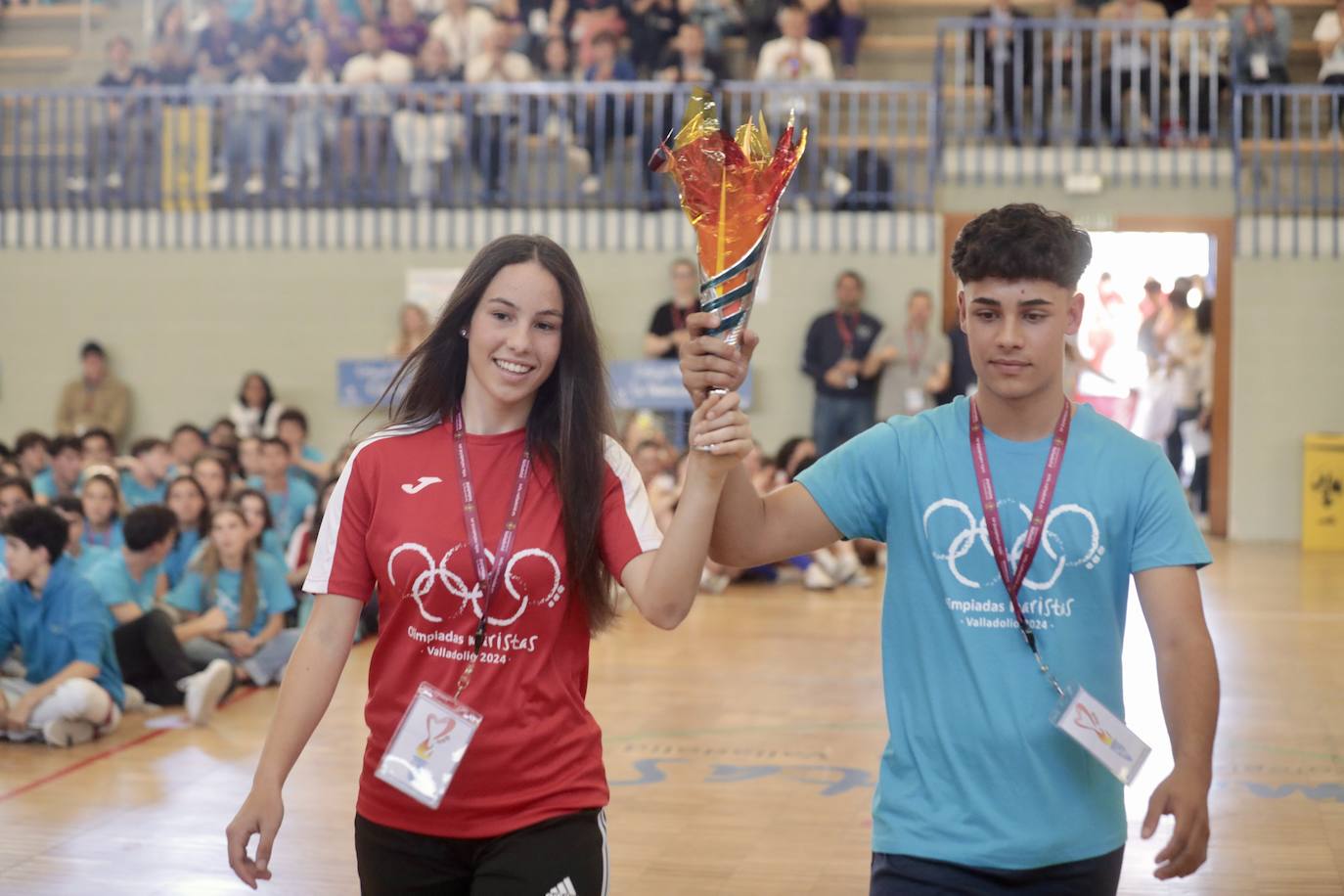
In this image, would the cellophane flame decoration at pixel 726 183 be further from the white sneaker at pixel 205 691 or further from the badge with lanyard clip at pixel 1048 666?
the white sneaker at pixel 205 691

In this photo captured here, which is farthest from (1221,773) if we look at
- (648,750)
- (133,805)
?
(133,805)

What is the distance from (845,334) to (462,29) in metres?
4.57

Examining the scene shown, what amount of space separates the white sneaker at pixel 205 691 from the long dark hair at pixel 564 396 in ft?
14.4

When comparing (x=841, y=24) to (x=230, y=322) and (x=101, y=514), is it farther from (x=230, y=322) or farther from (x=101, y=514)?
(x=101, y=514)

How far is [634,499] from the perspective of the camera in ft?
8.93

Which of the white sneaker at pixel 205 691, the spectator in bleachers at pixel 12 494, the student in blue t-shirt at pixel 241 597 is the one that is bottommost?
the white sneaker at pixel 205 691

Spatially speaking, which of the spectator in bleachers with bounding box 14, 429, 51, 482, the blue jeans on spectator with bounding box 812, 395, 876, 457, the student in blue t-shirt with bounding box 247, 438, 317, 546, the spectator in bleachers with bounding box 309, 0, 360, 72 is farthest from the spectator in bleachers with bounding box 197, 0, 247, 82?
the blue jeans on spectator with bounding box 812, 395, 876, 457

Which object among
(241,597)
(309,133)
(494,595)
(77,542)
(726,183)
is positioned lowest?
(241,597)

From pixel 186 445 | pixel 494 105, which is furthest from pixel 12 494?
pixel 494 105

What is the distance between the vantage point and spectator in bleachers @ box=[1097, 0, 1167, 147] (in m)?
13.9

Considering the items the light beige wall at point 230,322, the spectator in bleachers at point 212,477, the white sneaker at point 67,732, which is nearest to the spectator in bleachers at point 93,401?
the light beige wall at point 230,322

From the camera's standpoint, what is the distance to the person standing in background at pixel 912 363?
13.4m

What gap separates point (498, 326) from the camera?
8.80 ft

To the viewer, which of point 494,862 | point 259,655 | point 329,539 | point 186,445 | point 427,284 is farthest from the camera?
point 427,284
